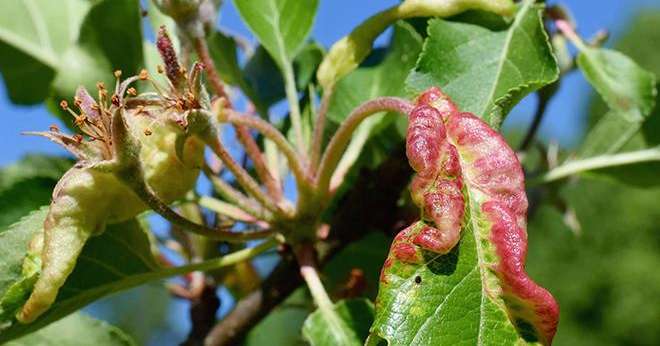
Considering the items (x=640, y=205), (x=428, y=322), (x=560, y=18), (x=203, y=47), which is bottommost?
(x=640, y=205)

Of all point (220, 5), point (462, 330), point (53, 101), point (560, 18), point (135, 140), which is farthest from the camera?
point (53, 101)

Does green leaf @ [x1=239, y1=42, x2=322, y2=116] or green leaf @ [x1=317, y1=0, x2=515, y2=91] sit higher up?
green leaf @ [x1=317, y1=0, x2=515, y2=91]

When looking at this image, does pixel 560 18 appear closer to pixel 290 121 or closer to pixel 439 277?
pixel 290 121

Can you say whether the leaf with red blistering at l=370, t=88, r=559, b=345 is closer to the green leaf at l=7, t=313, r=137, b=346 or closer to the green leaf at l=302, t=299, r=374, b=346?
the green leaf at l=302, t=299, r=374, b=346

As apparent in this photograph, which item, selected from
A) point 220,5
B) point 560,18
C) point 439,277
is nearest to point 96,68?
point 220,5

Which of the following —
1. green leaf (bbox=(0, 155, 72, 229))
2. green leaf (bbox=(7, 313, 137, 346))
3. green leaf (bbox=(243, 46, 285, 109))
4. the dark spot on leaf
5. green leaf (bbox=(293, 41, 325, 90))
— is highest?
green leaf (bbox=(0, 155, 72, 229))

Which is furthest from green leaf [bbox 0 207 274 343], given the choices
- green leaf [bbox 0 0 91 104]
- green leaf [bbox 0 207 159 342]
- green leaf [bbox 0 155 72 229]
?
green leaf [bbox 0 0 91 104]
